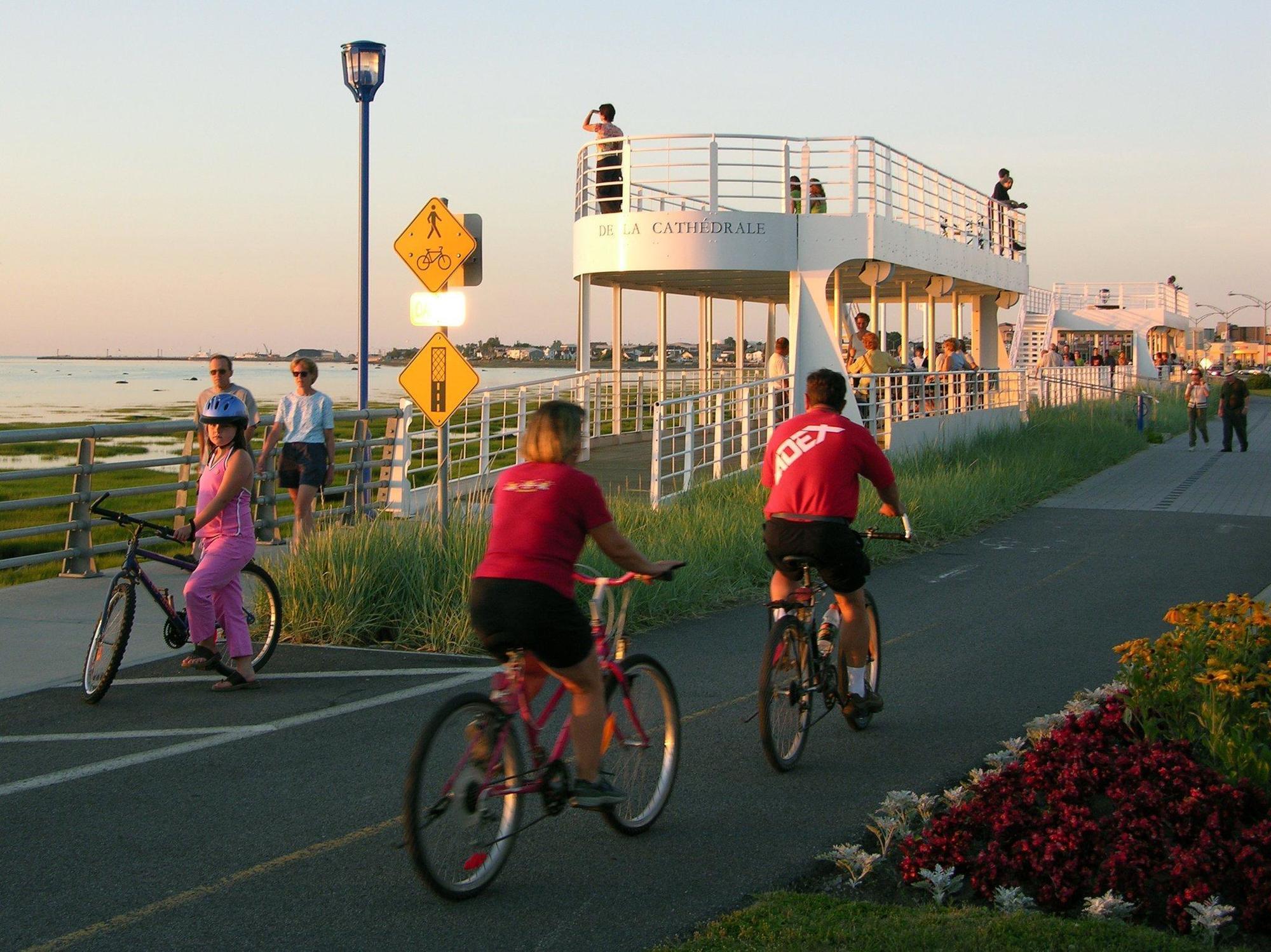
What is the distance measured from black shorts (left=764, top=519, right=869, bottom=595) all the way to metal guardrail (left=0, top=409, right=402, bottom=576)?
200 inches

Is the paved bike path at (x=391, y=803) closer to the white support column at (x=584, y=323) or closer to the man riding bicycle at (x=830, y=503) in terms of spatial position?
the man riding bicycle at (x=830, y=503)

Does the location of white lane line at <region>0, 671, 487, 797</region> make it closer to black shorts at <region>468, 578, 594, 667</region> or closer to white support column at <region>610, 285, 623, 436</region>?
black shorts at <region>468, 578, 594, 667</region>

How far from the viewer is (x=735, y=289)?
88.0 ft

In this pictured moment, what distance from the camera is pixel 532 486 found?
5051 mm

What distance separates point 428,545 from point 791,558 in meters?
4.52

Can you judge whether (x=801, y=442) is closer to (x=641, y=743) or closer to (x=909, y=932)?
(x=641, y=743)

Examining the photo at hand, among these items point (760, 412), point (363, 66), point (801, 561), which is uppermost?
point (363, 66)

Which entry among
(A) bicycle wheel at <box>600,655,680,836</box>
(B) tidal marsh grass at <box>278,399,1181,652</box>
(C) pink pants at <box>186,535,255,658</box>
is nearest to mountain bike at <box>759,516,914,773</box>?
(A) bicycle wheel at <box>600,655,680,836</box>

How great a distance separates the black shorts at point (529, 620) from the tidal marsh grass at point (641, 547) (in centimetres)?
472

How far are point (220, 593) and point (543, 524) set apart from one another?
3.80 metres

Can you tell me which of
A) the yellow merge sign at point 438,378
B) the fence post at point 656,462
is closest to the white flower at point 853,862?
the yellow merge sign at point 438,378

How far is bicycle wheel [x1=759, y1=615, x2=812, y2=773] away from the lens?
6441mm

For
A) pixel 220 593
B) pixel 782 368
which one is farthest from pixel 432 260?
pixel 782 368

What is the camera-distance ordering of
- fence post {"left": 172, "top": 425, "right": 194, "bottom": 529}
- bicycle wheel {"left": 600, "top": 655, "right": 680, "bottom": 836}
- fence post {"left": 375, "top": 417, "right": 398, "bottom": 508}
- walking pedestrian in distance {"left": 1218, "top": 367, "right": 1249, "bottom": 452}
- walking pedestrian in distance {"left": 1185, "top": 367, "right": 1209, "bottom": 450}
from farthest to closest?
1. walking pedestrian in distance {"left": 1185, "top": 367, "right": 1209, "bottom": 450}
2. walking pedestrian in distance {"left": 1218, "top": 367, "right": 1249, "bottom": 452}
3. fence post {"left": 375, "top": 417, "right": 398, "bottom": 508}
4. fence post {"left": 172, "top": 425, "right": 194, "bottom": 529}
5. bicycle wheel {"left": 600, "top": 655, "right": 680, "bottom": 836}
